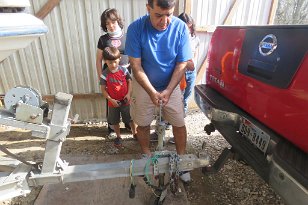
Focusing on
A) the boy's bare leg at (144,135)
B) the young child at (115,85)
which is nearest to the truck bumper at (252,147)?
the boy's bare leg at (144,135)

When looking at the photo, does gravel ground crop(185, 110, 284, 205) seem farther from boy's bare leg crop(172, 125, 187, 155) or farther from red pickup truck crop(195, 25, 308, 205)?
red pickup truck crop(195, 25, 308, 205)

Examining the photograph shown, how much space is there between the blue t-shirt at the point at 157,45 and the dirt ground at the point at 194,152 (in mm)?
1411

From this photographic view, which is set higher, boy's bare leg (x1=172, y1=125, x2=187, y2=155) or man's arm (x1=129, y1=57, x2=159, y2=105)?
man's arm (x1=129, y1=57, x2=159, y2=105)

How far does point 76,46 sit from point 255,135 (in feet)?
11.3

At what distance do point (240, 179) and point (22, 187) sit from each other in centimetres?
232

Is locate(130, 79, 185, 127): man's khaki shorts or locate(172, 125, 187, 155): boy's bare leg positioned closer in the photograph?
locate(130, 79, 185, 127): man's khaki shorts

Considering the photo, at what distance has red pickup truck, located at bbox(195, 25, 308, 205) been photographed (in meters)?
1.65

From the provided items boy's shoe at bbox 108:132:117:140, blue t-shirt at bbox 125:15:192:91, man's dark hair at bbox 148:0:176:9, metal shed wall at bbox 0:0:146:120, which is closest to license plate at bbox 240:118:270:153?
blue t-shirt at bbox 125:15:192:91

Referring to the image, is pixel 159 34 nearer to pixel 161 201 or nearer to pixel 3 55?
pixel 3 55

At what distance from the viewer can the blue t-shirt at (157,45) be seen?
7.75ft

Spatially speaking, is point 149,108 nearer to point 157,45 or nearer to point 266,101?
point 157,45

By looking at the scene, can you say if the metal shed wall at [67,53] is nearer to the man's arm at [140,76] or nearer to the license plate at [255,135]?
the man's arm at [140,76]

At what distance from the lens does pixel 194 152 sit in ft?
11.6

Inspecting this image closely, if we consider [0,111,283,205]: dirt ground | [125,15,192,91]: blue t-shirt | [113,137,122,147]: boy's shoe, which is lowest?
[0,111,283,205]: dirt ground
